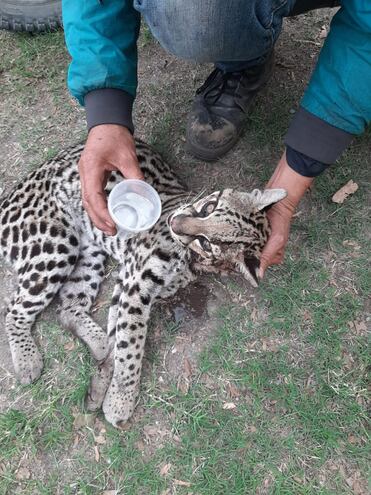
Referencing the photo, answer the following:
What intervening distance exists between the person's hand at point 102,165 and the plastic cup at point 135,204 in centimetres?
7

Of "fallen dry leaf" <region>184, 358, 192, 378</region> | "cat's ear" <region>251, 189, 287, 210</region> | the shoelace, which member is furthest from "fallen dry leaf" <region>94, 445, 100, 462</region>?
the shoelace

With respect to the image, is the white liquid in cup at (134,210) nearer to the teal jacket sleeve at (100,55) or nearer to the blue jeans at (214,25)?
the teal jacket sleeve at (100,55)

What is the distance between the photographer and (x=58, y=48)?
5.29 meters

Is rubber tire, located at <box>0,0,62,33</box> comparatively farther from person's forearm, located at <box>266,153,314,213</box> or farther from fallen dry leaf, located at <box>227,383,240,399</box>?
fallen dry leaf, located at <box>227,383,240,399</box>

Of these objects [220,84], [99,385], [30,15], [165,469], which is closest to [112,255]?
[99,385]

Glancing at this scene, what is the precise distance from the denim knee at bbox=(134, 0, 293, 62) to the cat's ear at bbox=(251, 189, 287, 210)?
0.90m

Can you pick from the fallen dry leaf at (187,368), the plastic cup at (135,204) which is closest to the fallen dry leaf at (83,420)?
the fallen dry leaf at (187,368)

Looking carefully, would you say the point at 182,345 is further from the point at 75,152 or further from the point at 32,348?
the point at 75,152

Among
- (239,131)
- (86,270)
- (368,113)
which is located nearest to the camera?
(368,113)

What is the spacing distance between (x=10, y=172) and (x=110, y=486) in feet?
8.96

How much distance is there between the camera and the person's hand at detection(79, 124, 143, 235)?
3232 millimetres

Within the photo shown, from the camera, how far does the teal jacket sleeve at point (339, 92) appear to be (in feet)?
10.4

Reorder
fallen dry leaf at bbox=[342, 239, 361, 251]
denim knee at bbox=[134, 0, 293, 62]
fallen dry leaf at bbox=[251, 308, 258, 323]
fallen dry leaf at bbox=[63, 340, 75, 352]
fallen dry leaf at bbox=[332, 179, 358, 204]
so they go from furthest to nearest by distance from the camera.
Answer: fallen dry leaf at bbox=[332, 179, 358, 204]
fallen dry leaf at bbox=[342, 239, 361, 251]
fallen dry leaf at bbox=[251, 308, 258, 323]
fallen dry leaf at bbox=[63, 340, 75, 352]
denim knee at bbox=[134, 0, 293, 62]

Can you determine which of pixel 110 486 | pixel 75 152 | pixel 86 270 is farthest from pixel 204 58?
pixel 110 486
